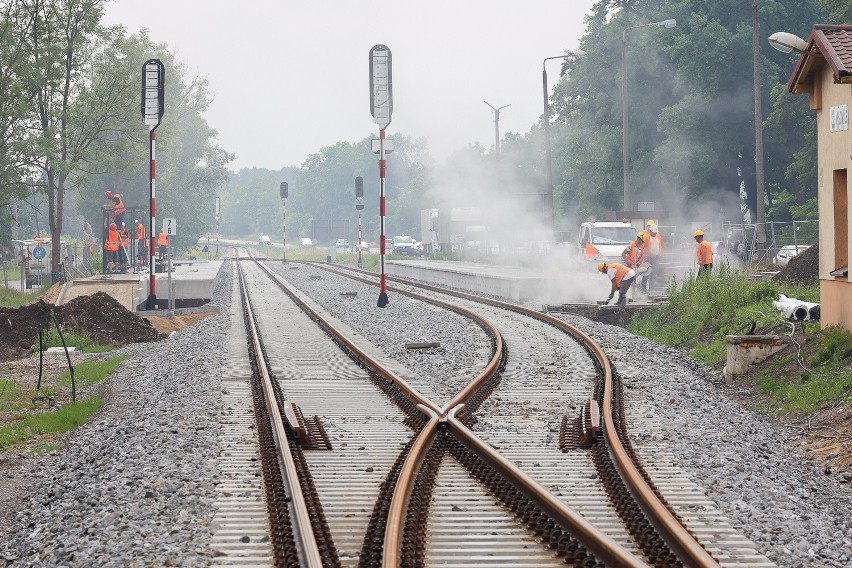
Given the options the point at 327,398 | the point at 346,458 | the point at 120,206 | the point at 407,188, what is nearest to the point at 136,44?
the point at 120,206

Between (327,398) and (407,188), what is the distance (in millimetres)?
136459

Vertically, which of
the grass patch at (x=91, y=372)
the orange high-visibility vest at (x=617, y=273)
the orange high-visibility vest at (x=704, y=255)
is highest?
the orange high-visibility vest at (x=704, y=255)

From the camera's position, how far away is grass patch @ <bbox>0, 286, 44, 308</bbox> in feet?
107

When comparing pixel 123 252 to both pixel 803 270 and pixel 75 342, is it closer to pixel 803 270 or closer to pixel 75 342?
pixel 75 342

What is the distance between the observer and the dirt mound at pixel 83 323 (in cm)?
2280

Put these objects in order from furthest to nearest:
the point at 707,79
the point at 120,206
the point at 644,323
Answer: the point at 707,79 < the point at 120,206 < the point at 644,323

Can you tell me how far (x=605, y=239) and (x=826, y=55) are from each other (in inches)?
816

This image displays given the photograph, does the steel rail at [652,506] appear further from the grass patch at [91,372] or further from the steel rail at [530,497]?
the grass patch at [91,372]

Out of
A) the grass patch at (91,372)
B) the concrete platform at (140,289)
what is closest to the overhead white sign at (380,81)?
the concrete platform at (140,289)

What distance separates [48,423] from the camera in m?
13.3

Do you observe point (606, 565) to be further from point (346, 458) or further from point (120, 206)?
point (120, 206)

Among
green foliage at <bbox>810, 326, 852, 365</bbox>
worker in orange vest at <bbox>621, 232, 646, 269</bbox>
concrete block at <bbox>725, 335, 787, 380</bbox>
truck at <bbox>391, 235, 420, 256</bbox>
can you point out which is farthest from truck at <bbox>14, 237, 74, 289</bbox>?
truck at <bbox>391, 235, 420, 256</bbox>

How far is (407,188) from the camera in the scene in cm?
14888

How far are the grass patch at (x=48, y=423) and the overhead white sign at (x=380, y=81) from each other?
1608 centimetres
